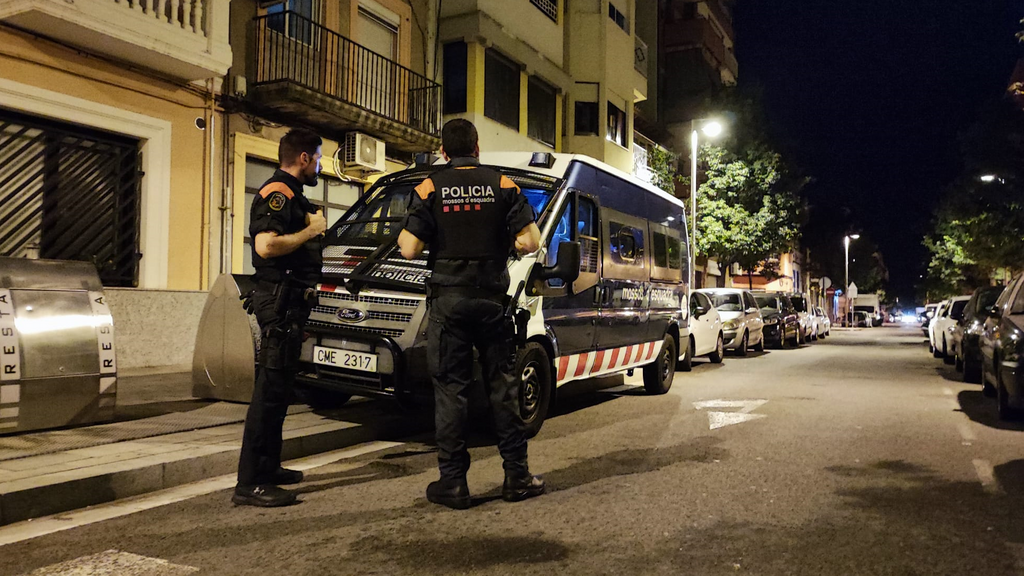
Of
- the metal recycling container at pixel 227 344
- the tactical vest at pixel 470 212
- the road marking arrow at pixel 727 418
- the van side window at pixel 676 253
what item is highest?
the van side window at pixel 676 253

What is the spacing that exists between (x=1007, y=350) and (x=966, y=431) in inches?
39.0

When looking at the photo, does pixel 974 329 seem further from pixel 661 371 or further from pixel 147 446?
pixel 147 446

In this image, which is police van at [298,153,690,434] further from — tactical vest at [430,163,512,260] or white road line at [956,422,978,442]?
white road line at [956,422,978,442]

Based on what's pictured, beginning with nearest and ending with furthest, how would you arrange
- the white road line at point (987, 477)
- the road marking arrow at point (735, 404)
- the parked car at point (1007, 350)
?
the white road line at point (987, 477), the parked car at point (1007, 350), the road marking arrow at point (735, 404)

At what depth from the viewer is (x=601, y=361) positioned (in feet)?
26.9

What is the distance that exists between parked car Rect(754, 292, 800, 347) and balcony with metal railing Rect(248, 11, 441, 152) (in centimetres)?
1125

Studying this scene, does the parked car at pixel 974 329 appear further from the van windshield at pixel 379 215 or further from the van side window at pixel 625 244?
the van windshield at pixel 379 215

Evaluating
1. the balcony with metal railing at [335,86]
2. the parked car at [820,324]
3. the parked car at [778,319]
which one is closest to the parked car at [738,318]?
the parked car at [778,319]

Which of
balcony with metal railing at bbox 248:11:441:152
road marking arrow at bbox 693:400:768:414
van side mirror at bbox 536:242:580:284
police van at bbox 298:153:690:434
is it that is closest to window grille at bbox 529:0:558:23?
balcony with metal railing at bbox 248:11:441:152

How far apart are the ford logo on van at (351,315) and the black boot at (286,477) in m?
1.50

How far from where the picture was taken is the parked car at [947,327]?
16248 mm

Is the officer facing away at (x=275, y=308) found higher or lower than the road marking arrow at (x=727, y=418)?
higher

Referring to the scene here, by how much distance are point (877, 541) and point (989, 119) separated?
35.7m

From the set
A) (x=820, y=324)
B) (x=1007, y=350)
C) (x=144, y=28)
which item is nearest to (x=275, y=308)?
(x=1007, y=350)
